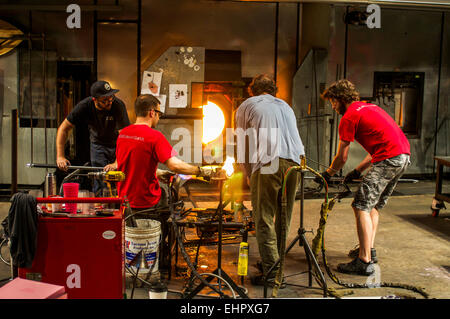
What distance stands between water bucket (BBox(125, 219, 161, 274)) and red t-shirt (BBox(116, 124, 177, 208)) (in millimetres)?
284

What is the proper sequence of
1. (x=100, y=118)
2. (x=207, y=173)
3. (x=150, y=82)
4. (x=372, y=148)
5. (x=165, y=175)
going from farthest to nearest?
(x=150, y=82), (x=100, y=118), (x=372, y=148), (x=165, y=175), (x=207, y=173)

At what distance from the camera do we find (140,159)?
4.75m

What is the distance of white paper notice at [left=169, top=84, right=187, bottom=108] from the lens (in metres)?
9.46

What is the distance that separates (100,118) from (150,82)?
11.3ft

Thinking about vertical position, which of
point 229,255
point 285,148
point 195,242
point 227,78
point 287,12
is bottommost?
point 229,255

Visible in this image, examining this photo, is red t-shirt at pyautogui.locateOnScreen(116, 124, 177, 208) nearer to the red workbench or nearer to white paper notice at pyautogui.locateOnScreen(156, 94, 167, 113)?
the red workbench

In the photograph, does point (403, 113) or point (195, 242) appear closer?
point (195, 242)

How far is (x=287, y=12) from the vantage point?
9852 millimetres

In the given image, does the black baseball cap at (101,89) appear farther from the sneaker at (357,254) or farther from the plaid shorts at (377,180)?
the sneaker at (357,254)

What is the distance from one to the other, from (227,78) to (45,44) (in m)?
3.55

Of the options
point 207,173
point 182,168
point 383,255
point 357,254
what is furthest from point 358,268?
point 182,168

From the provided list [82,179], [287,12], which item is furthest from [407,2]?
[82,179]

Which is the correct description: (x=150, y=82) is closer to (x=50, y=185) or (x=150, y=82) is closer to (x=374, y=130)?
(x=50, y=185)
